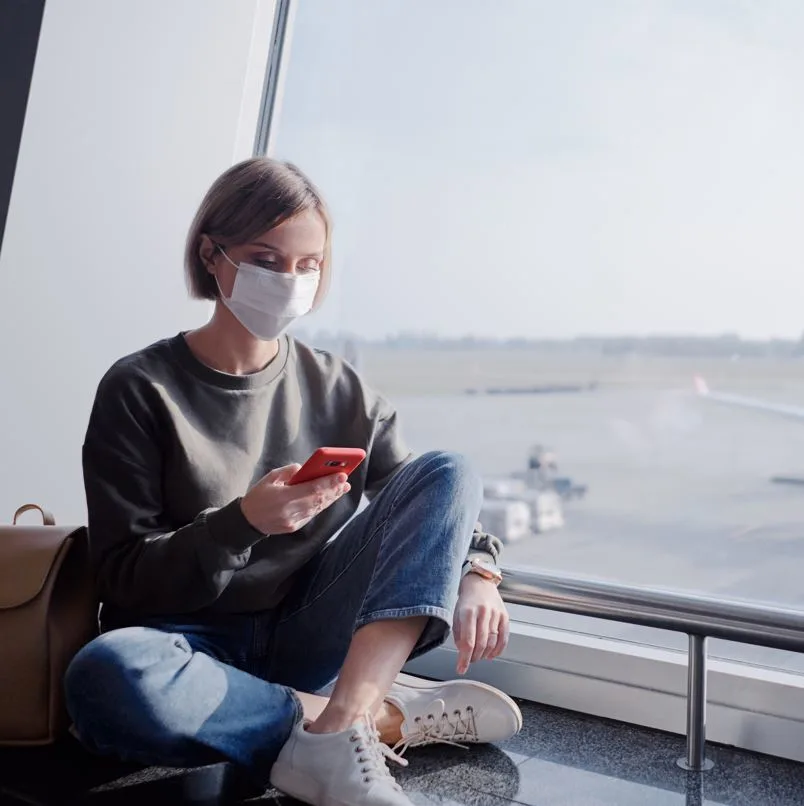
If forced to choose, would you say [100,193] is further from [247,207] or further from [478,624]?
[478,624]

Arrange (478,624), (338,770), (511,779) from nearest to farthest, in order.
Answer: (338,770) < (478,624) < (511,779)

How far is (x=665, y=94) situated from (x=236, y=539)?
1259 millimetres

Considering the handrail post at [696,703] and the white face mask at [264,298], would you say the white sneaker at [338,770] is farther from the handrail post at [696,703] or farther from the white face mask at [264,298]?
the white face mask at [264,298]

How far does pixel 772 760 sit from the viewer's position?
1.53 meters

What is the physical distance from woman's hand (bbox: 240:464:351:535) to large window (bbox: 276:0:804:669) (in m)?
0.84

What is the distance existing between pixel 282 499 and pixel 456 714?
0.53 meters

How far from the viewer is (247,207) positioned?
1.47 meters

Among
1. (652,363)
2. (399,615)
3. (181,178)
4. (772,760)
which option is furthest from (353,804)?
(181,178)

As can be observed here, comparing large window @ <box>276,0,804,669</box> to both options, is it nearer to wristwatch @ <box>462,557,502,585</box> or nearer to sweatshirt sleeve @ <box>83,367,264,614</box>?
wristwatch @ <box>462,557,502,585</box>

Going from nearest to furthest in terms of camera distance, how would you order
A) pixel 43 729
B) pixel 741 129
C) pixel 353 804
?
1. pixel 353 804
2. pixel 43 729
3. pixel 741 129

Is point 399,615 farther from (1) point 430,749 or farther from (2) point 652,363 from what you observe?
(2) point 652,363

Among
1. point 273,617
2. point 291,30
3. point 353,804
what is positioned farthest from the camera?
point 291,30

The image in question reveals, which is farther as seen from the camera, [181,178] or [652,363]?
[181,178]

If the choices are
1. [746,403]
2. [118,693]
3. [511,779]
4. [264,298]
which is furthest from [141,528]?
[746,403]
